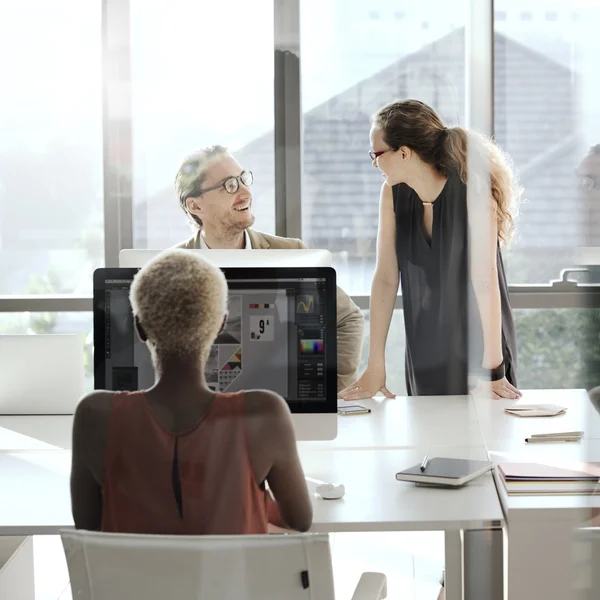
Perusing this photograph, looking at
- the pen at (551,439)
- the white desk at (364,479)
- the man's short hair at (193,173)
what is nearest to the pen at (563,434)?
the pen at (551,439)

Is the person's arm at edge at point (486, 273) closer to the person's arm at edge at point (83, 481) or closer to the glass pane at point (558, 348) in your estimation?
the glass pane at point (558, 348)

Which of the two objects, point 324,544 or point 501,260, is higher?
point 501,260

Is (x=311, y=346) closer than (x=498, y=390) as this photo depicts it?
Yes

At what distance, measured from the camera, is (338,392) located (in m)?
1.33

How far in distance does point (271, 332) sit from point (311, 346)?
7 centimetres

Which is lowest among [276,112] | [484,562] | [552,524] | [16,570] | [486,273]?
[16,570]

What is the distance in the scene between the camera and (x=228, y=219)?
5.23 feet

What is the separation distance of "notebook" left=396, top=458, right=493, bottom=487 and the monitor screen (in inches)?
6.7

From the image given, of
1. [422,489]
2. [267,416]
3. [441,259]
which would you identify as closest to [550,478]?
[422,489]

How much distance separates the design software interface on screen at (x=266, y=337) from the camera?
118 cm

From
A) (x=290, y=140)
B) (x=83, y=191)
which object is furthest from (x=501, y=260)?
(x=290, y=140)

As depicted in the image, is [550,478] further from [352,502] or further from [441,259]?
[441,259]

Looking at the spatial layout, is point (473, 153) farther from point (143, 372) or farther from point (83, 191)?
point (143, 372)

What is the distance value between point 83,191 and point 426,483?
133 cm
